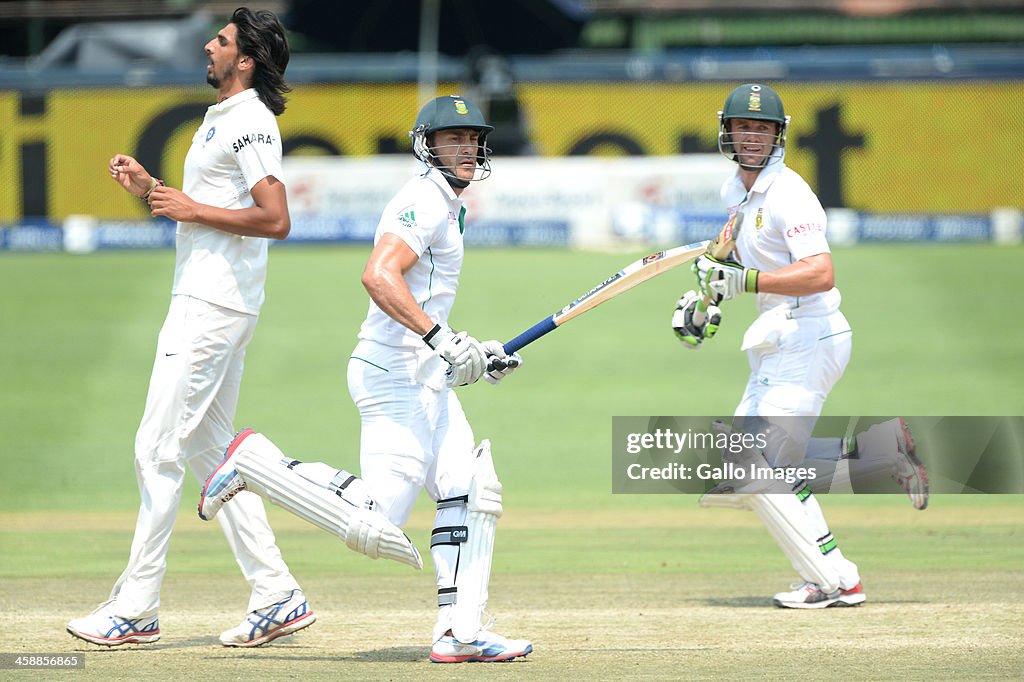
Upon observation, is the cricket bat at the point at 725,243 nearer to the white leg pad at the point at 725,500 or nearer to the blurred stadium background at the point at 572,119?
the white leg pad at the point at 725,500

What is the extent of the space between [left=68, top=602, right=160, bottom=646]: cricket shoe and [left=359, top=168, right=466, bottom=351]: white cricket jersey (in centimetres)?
135

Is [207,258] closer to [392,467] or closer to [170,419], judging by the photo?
[170,419]

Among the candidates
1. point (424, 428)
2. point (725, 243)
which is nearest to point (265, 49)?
point (424, 428)

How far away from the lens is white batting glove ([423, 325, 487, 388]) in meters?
4.95

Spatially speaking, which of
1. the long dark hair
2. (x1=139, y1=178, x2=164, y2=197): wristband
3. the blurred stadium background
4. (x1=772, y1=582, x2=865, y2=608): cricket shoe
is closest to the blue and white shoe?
(x1=139, y1=178, x2=164, y2=197): wristband

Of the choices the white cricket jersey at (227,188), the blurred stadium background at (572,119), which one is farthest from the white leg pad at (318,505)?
the blurred stadium background at (572,119)

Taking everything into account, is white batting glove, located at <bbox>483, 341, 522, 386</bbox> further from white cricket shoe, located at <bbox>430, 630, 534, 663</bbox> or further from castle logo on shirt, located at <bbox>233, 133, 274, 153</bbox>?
castle logo on shirt, located at <bbox>233, 133, 274, 153</bbox>

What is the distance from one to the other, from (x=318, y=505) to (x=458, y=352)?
735mm

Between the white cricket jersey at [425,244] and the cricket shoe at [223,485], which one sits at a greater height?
the white cricket jersey at [425,244]

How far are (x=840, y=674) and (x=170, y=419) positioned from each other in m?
2.58

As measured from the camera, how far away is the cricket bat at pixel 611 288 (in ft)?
18.3

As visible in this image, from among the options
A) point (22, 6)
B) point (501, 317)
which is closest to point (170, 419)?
point (501, 317)

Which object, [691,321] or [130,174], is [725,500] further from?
[130,174]

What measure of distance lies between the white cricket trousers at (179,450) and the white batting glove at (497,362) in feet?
3.32
